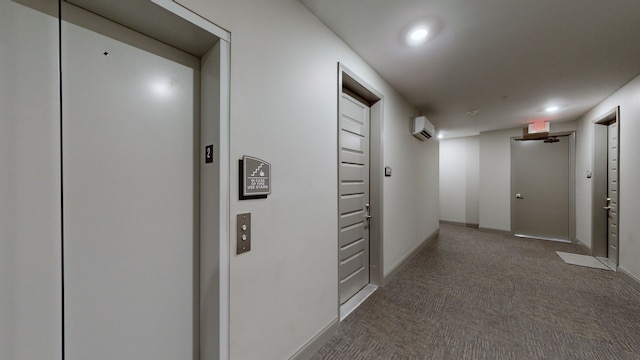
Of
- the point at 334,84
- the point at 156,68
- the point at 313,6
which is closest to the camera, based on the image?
the point at 156,68

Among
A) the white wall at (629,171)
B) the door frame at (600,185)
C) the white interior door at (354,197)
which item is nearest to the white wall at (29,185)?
the white interior door at (354,197)

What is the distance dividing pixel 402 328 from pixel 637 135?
12.4 feet

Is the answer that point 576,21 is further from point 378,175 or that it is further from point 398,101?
point 378,175

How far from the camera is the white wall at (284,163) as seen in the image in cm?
133

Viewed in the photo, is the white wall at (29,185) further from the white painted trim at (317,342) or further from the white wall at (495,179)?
the white wall at (495,179)

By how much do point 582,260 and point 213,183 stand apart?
5.85 m

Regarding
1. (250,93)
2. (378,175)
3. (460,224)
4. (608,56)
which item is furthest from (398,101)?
(460,224)

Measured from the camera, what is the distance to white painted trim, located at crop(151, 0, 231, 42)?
1047 millimetres

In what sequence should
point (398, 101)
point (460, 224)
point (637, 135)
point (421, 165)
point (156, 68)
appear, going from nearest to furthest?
point (156, 68)
point (637, 135)
point (398, 101)
point (421, 165)
point (460, 224)

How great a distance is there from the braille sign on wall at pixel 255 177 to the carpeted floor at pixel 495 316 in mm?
1421

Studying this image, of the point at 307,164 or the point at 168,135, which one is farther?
the point at 307,164

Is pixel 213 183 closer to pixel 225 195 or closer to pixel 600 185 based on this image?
pixel 225 195

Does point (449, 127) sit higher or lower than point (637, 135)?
higher

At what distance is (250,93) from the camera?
1.38 meters
